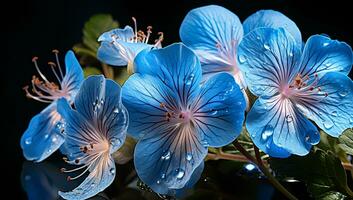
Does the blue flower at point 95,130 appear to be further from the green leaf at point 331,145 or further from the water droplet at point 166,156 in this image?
the green leaf at point 331,145

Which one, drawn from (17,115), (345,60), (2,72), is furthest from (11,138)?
(345,60)

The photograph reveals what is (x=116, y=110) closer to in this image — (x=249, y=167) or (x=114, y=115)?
(x=114, y=115)

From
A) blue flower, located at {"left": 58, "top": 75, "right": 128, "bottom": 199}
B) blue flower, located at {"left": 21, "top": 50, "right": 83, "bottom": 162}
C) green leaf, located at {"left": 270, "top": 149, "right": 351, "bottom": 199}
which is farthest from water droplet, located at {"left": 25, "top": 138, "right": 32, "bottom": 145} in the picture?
green leaf, located at {"left": 270, "top": 149, "right": 351, "bottom": 199}

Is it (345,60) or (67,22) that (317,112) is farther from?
(67,22)

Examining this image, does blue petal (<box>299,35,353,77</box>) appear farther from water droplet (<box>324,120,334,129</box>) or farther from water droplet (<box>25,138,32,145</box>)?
water droplet (<box>25,138,32,145</box>)

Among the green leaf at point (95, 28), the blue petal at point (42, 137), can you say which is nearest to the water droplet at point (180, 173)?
the blue petal at point (42, 137)
